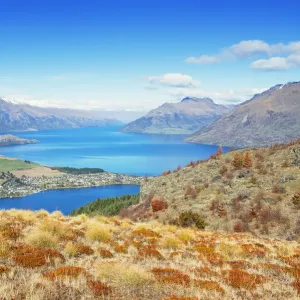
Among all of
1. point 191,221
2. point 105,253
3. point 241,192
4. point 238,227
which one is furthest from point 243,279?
point 241,192

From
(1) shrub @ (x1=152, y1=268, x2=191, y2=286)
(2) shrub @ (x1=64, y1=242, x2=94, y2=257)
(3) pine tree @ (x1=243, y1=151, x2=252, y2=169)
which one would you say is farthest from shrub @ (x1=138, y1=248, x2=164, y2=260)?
(3) pine tree @ (x1=243, y1=151, x2=252, y2=169)

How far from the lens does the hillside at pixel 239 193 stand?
96.9 feet

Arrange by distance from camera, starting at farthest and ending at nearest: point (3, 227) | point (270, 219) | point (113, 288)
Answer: point (270, 219) < point (3, 227) < point (113, 288)

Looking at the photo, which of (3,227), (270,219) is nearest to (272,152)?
(270,219)

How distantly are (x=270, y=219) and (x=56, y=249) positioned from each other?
71.4 ft

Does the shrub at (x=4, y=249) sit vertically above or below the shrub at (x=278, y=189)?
above

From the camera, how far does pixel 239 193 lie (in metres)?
36.3

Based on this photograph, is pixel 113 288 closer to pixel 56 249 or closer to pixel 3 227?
pixel 56 249

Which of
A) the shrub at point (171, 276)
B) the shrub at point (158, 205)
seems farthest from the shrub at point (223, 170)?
the shrub at point (171, 276)

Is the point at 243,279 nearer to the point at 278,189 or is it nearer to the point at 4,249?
the point at 4,249

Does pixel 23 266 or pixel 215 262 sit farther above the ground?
pixel 23 266

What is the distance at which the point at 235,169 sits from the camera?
4488cm

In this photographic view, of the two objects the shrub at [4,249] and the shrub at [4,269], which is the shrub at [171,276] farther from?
the shrub at [4,249]

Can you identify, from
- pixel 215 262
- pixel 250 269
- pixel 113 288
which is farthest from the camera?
pixel 215 262
